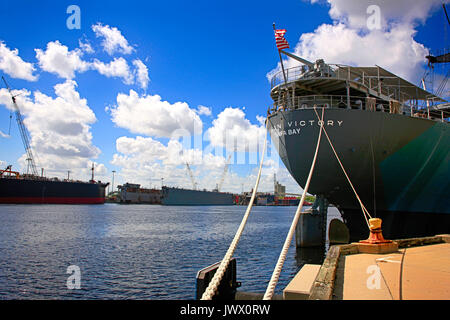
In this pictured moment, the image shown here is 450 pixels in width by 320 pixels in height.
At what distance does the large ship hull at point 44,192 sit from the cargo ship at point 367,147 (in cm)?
8355

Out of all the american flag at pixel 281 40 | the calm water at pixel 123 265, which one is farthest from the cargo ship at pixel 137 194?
the american flag at pixel 281 40

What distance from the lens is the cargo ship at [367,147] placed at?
18484mm

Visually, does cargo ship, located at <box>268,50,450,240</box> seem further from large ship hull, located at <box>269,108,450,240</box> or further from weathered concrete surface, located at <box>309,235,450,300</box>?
weathered concrete surface, located at <box>309,235,450,300</box>

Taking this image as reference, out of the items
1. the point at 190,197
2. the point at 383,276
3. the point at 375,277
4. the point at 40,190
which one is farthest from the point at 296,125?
the point at 190,197

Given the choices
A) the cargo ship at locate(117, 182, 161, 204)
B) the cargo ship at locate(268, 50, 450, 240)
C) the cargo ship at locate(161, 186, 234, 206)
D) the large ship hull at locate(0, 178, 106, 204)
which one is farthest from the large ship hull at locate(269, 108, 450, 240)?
the cargo ship at locate(117, 182, 161, 204)

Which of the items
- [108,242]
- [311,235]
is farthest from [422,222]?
[108,242]

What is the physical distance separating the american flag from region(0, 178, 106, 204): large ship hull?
279ft

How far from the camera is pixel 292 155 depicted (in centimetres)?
2055

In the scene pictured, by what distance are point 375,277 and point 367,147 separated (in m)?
14.3

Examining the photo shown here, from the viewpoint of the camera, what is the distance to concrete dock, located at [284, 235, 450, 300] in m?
4.92

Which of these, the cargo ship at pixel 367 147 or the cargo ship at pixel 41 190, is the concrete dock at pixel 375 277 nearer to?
the cargo ship at pixel 367 147

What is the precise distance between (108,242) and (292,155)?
1701cm
